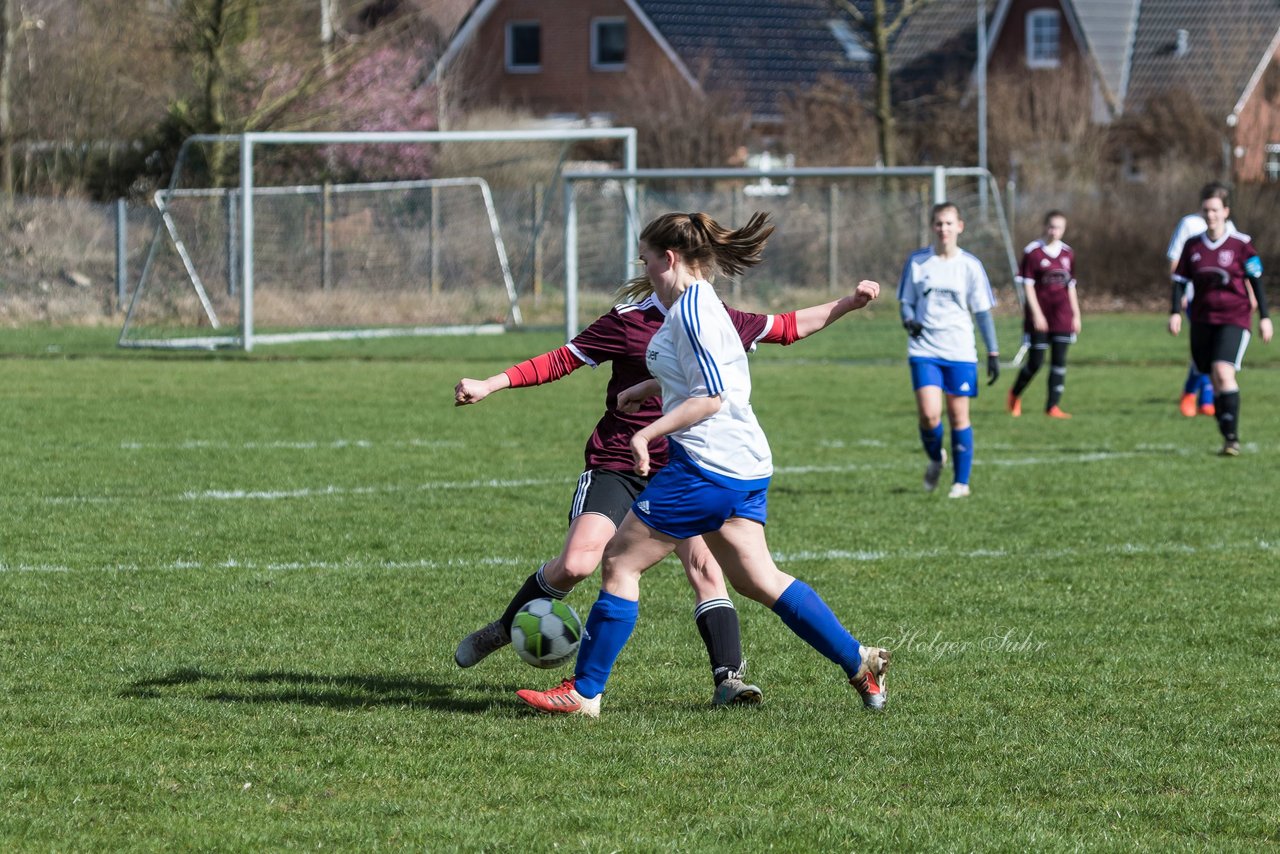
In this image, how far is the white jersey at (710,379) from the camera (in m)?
5.11

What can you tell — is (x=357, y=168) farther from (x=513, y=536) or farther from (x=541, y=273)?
(x=513, y=536)

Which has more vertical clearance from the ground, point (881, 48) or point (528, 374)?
point (881, 48)

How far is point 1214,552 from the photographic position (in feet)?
29.0

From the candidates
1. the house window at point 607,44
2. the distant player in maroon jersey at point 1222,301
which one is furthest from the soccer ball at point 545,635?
the house window at point 607,44

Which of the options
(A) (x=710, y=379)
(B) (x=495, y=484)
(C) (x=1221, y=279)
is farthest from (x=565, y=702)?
(C) (x=1221, y=279)

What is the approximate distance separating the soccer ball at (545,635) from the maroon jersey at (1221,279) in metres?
8.94

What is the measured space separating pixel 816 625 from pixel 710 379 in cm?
97

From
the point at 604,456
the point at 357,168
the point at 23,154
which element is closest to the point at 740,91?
the point at 357,168

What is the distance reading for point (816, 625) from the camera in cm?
552

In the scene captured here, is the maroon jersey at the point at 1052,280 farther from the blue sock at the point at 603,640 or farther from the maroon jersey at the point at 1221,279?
the blue sock at the point at 603,640

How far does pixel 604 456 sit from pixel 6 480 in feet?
20.7

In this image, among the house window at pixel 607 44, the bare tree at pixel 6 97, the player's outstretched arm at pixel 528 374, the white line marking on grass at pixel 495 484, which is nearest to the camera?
the player's outstretched arm at pixel 528 374

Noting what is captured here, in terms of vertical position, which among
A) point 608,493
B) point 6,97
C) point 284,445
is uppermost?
point 6,97

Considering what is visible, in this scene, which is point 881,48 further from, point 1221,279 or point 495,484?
point 495,484
